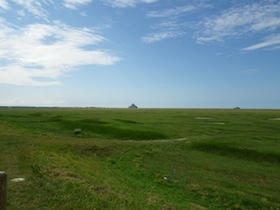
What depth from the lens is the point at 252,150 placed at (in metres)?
36.8

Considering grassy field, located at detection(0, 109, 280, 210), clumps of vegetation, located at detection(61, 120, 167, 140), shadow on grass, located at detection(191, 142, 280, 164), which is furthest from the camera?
clumps of vegetation, located at detection(61, 120, 167, 140)

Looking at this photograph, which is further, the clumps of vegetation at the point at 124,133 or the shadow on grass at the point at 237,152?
the clumps of vegetation at the point at 124,133

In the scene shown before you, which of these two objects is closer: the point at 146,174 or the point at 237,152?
the point at 146,174

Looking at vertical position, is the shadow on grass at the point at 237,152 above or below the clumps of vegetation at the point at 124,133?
below

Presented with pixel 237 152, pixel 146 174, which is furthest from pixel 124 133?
pixel 146 174

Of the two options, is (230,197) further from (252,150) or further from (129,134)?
(129,134)

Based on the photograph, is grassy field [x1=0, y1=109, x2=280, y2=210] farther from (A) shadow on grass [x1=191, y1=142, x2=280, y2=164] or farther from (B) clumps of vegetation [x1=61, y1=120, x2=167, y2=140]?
(B) clumps of vegetation [x1=61, y1=120, x2=167, y2=140]

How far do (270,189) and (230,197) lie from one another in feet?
15.7

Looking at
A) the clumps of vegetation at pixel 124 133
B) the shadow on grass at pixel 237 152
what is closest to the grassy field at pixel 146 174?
the shadow on grass at pixel 237 152

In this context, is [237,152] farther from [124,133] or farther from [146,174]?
[124,133]

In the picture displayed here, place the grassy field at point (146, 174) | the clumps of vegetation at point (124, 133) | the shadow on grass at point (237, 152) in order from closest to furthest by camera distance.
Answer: the grassy field at point (146, 174)
the shadow on grass at point (237, 152)
the clumps of vegetation at point (124, 133)

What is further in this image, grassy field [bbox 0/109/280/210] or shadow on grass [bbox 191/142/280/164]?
shadow on grass [bbox 191/142/280/164]

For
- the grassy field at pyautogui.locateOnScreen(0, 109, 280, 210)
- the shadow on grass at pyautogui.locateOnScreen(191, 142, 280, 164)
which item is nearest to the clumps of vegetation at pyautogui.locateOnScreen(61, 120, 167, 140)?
the grassy field at pyautogui.locateOnScreen(0, 109, 280, 210)

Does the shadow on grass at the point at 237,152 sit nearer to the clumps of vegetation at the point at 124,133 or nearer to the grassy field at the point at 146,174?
the grassy field at the point at 146,174
